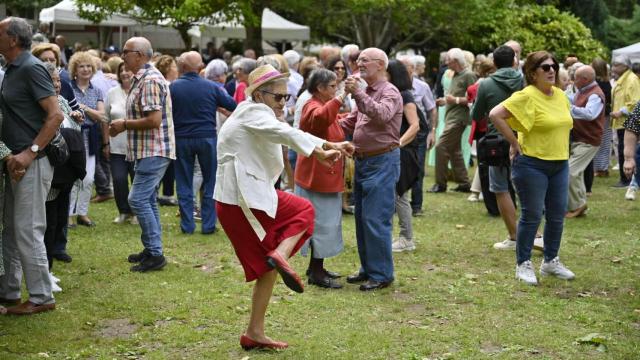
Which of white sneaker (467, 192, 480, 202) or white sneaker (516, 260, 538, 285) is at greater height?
white sneaker (516, 260, 538, 285)

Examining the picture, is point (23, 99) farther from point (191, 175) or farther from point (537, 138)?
point (537, 138)

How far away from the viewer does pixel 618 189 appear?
14547 mm

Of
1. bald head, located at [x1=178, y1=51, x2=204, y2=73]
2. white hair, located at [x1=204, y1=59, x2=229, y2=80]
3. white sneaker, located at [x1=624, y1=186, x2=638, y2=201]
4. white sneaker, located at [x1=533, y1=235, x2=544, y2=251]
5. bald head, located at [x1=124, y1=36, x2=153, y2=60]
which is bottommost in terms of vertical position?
white sneaker, located at [x1=624, y1=186, x2=638, y2=201]

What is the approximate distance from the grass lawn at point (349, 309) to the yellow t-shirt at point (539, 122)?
121 centimetres

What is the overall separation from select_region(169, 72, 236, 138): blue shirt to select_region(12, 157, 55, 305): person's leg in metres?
3.27

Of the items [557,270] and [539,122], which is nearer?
[539,122]

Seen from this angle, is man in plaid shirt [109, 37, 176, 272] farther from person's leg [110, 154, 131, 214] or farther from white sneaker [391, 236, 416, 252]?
white sneaker [391, 236, 416, 252]

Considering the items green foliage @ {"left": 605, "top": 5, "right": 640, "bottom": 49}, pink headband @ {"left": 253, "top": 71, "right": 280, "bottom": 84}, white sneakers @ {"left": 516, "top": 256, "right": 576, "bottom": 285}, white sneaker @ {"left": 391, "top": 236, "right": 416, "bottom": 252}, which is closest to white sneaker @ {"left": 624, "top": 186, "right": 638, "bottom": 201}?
white sneaker @ {"left": 391, "top": 236, "right": 416, "bottom": 252}

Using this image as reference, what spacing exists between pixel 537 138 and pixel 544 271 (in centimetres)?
139

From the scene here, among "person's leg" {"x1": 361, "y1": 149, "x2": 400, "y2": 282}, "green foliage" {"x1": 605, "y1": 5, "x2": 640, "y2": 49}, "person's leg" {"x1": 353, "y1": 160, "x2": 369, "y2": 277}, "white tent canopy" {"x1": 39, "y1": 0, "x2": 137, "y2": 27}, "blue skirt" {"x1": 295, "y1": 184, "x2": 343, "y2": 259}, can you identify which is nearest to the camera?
"person's leg" {"x1": 361, "y1": 149, "x2": 400, "y2": 282}

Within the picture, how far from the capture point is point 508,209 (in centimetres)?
947

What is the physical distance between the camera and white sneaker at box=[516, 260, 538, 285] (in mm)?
8031

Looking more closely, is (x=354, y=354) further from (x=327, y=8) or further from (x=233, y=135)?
(x=327, y=8)

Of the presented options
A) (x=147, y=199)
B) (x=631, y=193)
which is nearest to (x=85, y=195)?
(x=147, y=199)
